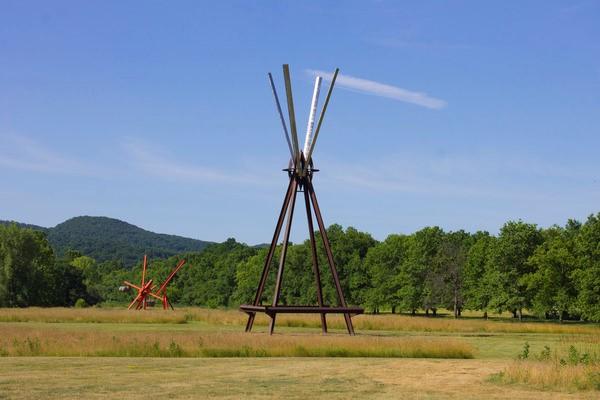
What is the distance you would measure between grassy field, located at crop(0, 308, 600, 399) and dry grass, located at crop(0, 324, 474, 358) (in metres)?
0.03

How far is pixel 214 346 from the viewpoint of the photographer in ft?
82.0

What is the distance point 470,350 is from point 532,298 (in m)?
43.2

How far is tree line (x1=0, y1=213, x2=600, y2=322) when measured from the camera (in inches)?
2527

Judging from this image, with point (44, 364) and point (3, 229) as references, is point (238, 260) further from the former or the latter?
point (44, 364)

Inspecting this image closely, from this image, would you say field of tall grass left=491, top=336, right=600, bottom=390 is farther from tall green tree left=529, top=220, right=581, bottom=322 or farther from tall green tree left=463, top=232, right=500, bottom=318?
tall green tree left=463, top=232, right=500, bottom=318

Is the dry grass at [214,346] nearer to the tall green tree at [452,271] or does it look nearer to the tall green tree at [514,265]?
the tall green tree at [514,265]

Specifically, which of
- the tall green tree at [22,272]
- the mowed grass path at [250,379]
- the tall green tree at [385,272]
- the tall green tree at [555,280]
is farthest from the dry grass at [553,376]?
the tall green tree at [22,272]

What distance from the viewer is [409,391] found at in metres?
16.9

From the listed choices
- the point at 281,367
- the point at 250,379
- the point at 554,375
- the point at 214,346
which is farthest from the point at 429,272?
the point at 250,379

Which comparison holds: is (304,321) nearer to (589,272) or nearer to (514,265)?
(589,272)

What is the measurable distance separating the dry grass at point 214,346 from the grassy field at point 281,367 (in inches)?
1.3

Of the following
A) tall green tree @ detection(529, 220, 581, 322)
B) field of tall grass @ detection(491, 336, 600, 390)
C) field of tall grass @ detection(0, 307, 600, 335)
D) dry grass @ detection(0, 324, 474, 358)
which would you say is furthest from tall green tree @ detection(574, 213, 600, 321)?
field of tall grass @ detection(491, 336, 600, 390)

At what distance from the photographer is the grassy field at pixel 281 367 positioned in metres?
16.6

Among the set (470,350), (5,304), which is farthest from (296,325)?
(5,304)
